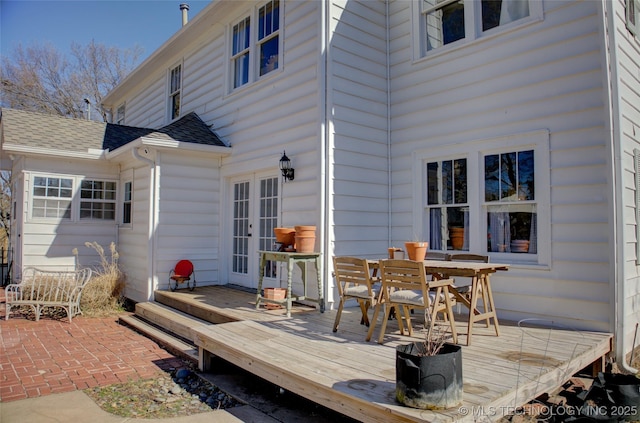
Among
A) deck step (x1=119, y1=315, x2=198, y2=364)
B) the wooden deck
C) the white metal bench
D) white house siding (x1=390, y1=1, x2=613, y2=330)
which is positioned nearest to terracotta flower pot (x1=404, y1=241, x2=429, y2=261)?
the wooden deck

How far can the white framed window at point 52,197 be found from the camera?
333 inches

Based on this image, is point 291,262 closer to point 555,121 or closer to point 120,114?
point 555,121

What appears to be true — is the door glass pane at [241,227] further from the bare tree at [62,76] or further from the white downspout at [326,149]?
the bare tree at [62,76]

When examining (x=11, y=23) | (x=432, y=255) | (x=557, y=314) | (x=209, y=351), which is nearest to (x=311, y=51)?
(x=432, y=255)

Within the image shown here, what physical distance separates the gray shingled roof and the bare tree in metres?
11.6

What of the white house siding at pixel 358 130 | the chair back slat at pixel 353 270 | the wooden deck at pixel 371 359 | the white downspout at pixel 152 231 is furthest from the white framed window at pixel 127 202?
the chair back slat at pixel 353 270

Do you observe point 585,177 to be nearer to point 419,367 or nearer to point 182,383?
point 419,367

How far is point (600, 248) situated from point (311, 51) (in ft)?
14.5

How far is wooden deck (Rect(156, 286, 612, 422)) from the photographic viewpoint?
2650mm

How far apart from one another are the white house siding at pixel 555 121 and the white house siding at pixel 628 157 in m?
0.18

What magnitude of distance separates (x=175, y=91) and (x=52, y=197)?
3.64 meters

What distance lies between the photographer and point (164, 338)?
5609 mm

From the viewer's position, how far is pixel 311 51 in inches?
243

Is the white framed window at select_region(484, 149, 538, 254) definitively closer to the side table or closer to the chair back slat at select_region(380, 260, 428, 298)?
the chair back slat at select_region(380, 260, 428, 298)
